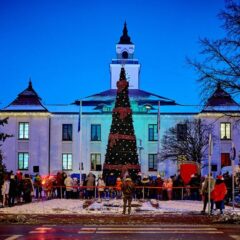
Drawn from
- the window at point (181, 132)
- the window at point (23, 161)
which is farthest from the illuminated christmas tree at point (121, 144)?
the window at point (23, 161)

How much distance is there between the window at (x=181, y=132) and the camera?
2490 inches

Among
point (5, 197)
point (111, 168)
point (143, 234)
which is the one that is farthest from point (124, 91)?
point (143, 234)

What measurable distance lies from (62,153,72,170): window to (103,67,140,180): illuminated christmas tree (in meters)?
24.1

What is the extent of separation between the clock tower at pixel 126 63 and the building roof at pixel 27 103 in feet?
41.0

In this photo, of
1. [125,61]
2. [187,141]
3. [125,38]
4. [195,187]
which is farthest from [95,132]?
[195,187]

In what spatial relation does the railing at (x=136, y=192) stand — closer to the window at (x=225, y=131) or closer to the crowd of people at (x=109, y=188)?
the crowd of people at (x=109, y=188)

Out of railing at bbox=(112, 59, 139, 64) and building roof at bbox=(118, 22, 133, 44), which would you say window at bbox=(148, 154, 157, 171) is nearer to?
railing at bbox=(112, 59, 139, 64)

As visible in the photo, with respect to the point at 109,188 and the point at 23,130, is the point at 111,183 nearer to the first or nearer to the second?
the point at 109,188

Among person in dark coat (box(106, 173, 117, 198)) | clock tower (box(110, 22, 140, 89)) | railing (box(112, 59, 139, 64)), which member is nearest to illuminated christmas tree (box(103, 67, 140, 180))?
person in dark coat (box(106, 173, 117, 198))

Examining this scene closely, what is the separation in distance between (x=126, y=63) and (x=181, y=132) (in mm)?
18770

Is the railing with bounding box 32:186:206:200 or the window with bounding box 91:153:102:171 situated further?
the window with bounding box 91:153:102:171

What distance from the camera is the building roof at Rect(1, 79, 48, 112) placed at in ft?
222

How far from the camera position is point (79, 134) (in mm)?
67750

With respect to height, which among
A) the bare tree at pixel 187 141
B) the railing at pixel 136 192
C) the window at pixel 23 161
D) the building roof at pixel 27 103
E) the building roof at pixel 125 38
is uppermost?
the building roof at pixel 125 38
